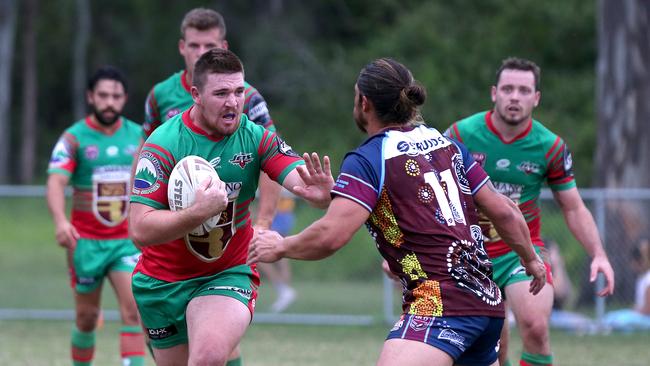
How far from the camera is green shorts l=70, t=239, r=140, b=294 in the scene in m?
8.44

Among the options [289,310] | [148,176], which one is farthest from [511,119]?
[289,310]

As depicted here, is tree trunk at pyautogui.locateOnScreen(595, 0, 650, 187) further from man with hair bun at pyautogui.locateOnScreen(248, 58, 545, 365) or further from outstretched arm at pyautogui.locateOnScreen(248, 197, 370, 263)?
outstretched arm at pyautogui.locateOnScreen(248, 197, 370, 263)

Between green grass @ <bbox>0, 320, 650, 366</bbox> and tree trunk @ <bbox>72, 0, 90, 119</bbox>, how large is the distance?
1963 centimetres

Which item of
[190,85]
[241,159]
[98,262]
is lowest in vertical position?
[98,262]

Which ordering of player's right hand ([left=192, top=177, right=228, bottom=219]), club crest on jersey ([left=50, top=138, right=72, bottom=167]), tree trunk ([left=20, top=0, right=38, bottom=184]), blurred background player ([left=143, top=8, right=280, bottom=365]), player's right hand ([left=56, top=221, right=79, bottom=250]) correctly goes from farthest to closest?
tree trunk ([left=20, top=0, right=38, bottom=184]) < club crest on jersey ([left=50, top=138, right=72, bottom=167]) < player's right hand ([left=56, top=221, right=79, bottom=250]) < blurred background player ([left=143, top=8, right=280, bottom=365]) < player's right hand ([left=192, top=177, right=228, bottom=219])

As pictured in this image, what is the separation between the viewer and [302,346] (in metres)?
11.0

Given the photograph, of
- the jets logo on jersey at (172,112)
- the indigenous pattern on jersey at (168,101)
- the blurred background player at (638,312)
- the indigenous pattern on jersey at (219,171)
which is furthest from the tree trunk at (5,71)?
the indigenous pattern on jersey at (219,171)

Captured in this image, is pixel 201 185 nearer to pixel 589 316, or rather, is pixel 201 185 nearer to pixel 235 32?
pixel 589 316

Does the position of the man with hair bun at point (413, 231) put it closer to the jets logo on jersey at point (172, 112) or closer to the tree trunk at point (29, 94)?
the jets logo on jersey at point (172, 112)

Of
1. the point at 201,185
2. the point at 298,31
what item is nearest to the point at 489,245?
the point at 201,185

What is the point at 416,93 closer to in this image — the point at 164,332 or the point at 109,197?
the point at 164,332

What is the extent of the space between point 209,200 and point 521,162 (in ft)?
9.35

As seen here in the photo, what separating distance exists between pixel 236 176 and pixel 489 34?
21.2 meters

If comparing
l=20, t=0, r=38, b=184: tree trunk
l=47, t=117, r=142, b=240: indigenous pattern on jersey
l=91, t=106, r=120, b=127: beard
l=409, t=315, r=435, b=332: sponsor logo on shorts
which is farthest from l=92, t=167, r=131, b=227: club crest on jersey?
l=20, t=0, r=38, b=184: tree trunk
